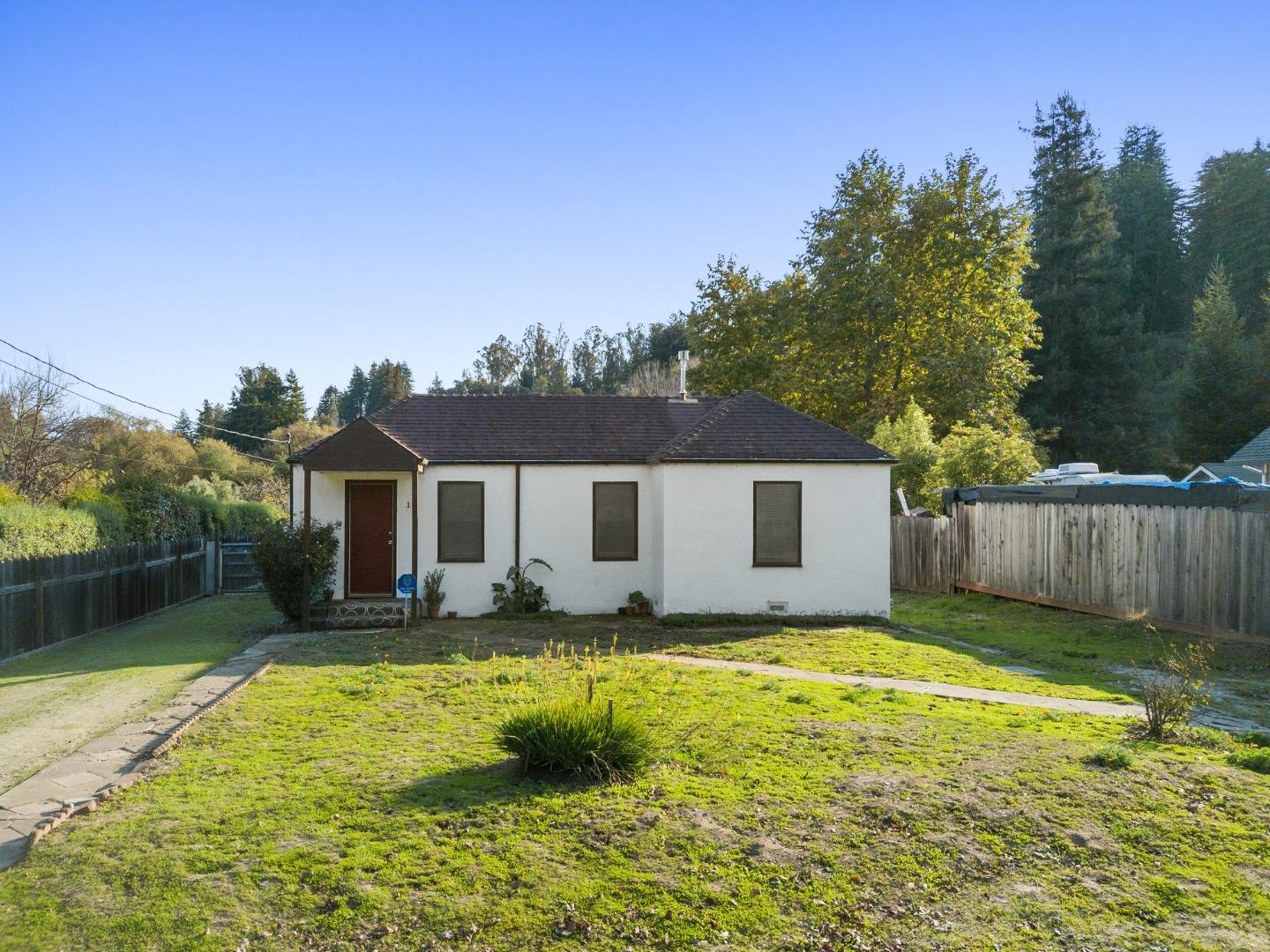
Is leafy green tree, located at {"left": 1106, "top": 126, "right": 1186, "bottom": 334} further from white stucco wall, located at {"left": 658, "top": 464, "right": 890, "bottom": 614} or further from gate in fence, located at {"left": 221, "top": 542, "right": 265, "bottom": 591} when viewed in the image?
gate in fence, located at {"left": 221, "top": 542, "right": 265, "bottom": 591}

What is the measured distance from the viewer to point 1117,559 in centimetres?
1566

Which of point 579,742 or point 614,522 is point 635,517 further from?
point 579,742

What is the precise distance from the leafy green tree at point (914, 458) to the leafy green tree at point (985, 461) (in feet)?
2.57

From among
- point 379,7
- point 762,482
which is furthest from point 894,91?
point 379,7

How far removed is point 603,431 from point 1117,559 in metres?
9.81

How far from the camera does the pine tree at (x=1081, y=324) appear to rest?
4453 cm

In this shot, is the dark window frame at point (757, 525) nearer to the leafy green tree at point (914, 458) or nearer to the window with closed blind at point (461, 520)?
the window with closed blind at point (461, 520)

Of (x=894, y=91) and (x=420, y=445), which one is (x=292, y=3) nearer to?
(x=420, y=445)

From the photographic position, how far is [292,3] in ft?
43.6

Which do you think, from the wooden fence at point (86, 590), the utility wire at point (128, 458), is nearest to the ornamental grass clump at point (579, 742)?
A: the wooden fence at point (86, 590)

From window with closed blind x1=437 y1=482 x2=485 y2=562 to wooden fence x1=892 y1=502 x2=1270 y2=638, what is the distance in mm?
11296

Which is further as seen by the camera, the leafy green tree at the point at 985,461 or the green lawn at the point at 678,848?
the leafy green tree at the point at 985,461

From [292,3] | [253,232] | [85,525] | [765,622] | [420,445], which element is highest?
[292,3]

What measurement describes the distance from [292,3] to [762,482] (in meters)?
10.9
